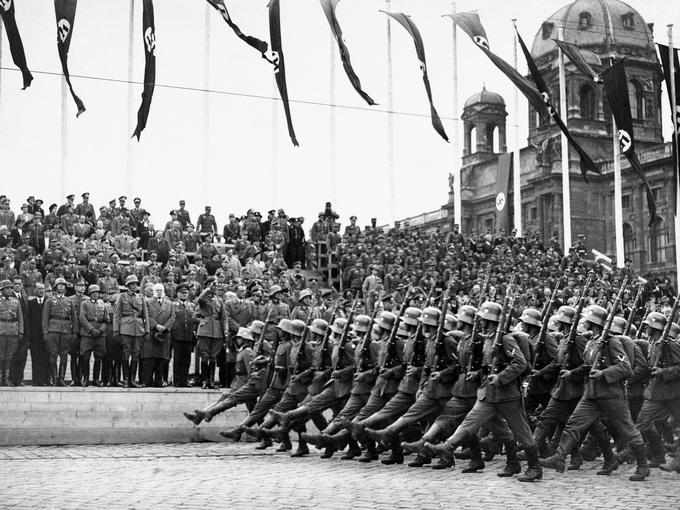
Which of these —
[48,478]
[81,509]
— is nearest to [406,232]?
[48,478]

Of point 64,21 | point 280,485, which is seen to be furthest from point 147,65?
point 280,485

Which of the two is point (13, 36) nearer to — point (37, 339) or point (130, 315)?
point (37, 339)

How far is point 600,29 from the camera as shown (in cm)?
5447

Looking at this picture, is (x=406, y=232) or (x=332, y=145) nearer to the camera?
(x=406, y=232)

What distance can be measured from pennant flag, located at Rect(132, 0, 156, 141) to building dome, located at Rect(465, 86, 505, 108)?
1409 inches

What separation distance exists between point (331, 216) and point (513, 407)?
1608 cm

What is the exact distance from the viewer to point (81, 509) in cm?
941

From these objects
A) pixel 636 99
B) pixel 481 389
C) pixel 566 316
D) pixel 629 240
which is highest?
pixel 636 99

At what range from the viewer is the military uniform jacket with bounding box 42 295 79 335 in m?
17.0

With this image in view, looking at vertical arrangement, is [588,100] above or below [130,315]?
above

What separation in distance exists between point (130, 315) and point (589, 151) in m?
39.5

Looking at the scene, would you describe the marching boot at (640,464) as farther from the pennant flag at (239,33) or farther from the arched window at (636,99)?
the arched window at (636,99)

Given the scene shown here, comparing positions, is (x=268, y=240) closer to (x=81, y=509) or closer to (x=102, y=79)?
(x=102, y=79)

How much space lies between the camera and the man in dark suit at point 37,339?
17.4 metres
